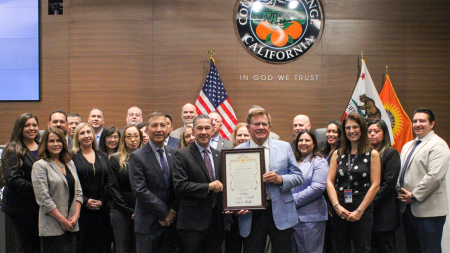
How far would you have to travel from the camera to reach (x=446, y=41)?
22.0 ft

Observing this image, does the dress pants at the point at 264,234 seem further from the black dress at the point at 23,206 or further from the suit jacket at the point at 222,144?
the black dress at the point at 23,206

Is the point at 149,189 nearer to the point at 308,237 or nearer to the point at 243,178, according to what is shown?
the point at 243,178

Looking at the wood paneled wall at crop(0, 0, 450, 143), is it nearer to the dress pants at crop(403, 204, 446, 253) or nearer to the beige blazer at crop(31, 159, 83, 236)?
the dress pants at crop(403, 204, 446, 253)

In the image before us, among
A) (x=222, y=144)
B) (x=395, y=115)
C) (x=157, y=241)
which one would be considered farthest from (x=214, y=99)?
(x=157, y=241)

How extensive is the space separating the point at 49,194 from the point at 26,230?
531 mm

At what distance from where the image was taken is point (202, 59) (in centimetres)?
668

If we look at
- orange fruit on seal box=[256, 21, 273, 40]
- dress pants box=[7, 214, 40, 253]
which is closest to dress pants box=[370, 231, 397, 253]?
dress pants box=[7, 214, 40, 253]

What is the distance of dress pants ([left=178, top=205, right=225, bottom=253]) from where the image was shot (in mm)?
2947

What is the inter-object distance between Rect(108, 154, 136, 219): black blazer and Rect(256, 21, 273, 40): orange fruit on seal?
3.90 meters

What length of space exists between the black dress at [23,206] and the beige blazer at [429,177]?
359 cm

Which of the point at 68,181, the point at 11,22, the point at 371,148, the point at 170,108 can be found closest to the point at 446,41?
the point at 371,148

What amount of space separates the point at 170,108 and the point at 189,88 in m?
0.49

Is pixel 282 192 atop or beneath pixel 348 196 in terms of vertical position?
atop

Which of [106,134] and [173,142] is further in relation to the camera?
[173,142]
